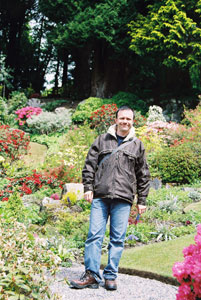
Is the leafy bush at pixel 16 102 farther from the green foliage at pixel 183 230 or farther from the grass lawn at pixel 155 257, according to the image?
the grass lawn at pixel 155 257

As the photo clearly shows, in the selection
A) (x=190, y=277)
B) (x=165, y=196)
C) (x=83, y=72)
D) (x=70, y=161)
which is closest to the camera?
(x=190, y=277)

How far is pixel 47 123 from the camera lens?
46.0 feet

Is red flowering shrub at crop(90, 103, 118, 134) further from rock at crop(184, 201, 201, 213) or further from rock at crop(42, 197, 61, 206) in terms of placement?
rock at crop(184, 201, 201, 213)

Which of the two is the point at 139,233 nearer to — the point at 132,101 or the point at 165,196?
the point at 165,196

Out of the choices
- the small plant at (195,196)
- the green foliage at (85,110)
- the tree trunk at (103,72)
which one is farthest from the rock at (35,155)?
the tree trunk at (103,72)

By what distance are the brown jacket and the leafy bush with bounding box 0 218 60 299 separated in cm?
90

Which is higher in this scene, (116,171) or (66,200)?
(116,171)

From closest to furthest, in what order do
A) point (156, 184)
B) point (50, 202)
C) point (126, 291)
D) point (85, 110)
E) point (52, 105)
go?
point (126, 291), point (50, 202), point (156, 184), point (85, 110), point (52, 105)

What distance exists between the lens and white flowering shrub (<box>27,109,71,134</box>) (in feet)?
46.1

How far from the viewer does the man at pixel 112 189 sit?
3.45 meters

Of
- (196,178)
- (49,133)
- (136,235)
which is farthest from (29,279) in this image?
(49,133)

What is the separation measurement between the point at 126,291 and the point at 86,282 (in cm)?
42

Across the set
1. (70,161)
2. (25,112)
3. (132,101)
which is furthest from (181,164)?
(25,112)

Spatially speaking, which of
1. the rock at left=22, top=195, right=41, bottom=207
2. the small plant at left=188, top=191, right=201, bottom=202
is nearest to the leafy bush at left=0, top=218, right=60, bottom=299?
the rock at left=22, top=195, right=41, bottom=207
